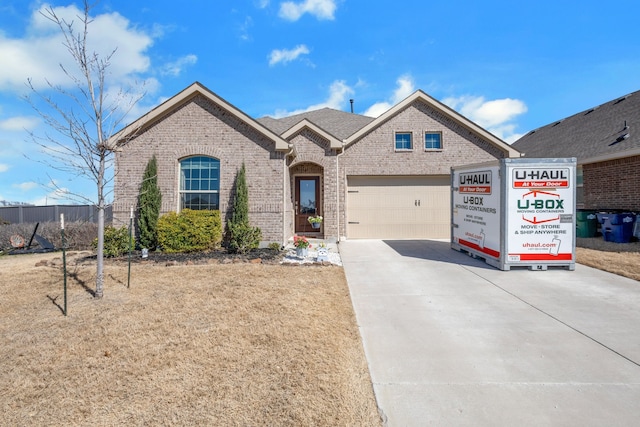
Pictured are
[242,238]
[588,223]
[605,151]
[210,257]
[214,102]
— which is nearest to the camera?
[210,257]

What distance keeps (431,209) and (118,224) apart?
443 inches

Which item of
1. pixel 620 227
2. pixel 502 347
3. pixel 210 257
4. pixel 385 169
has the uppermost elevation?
pixel 385 169

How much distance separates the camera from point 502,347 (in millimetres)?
3754

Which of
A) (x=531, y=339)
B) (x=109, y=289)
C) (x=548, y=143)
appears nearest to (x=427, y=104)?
(x=548, y=143)

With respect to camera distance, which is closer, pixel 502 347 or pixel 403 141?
pixel 502 347

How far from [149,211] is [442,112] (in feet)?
37.7

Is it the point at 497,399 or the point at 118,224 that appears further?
the point at 118,224

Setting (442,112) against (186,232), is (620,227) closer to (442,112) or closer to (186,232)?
(442,112)

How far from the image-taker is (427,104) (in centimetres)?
1351

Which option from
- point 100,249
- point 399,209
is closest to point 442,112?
point 399,209

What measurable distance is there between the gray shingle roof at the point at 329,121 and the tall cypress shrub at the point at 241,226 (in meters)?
5.03

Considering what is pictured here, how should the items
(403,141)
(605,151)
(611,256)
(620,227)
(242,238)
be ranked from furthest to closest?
(403,141) < (605,151) < (620,227) < (242,238) < (611,256)

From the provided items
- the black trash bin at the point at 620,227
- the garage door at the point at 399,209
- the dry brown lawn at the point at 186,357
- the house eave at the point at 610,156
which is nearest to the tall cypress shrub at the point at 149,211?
the dry brown lawn at the point at 186,357

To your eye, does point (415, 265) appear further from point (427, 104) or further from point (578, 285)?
point (427, 104)
